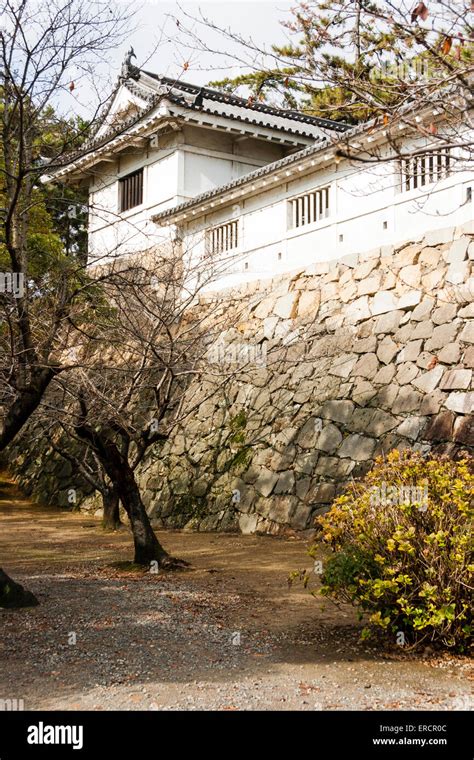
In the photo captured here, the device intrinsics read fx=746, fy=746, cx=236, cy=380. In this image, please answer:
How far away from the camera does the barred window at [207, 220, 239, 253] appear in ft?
56.0

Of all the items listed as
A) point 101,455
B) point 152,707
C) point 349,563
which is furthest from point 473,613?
point 101,455

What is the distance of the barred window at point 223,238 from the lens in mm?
17078

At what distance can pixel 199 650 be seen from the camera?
6.47m

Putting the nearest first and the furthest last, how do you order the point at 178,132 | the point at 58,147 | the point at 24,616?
the point at 24,616, the point at 58,147, the point at 178,132

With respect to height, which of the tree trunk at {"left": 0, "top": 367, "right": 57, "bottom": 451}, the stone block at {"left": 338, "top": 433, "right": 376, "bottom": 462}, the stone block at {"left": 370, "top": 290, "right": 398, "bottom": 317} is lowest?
the stone block at {"left": 338, "top": 433, "right": 376, "bottom": 462}

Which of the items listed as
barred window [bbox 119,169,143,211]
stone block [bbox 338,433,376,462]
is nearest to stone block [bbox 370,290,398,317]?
stone block [bbox 338,433,376,462]

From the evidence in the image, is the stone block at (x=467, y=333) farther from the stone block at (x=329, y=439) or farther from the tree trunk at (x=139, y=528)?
the tree trunk at (x=139, y=528)

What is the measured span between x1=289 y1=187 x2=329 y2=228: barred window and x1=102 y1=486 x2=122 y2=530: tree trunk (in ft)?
21.7

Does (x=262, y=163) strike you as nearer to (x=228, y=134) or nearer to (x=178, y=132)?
(x=228, y=134)

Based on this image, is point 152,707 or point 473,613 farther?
point 473,613

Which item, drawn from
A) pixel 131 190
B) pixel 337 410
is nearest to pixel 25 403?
pixel 337 410

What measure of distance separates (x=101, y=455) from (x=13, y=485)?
11.6 meters

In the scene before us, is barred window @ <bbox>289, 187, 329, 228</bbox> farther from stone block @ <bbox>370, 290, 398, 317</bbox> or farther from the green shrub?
the green shrub

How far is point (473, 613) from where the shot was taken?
19.6 feet
